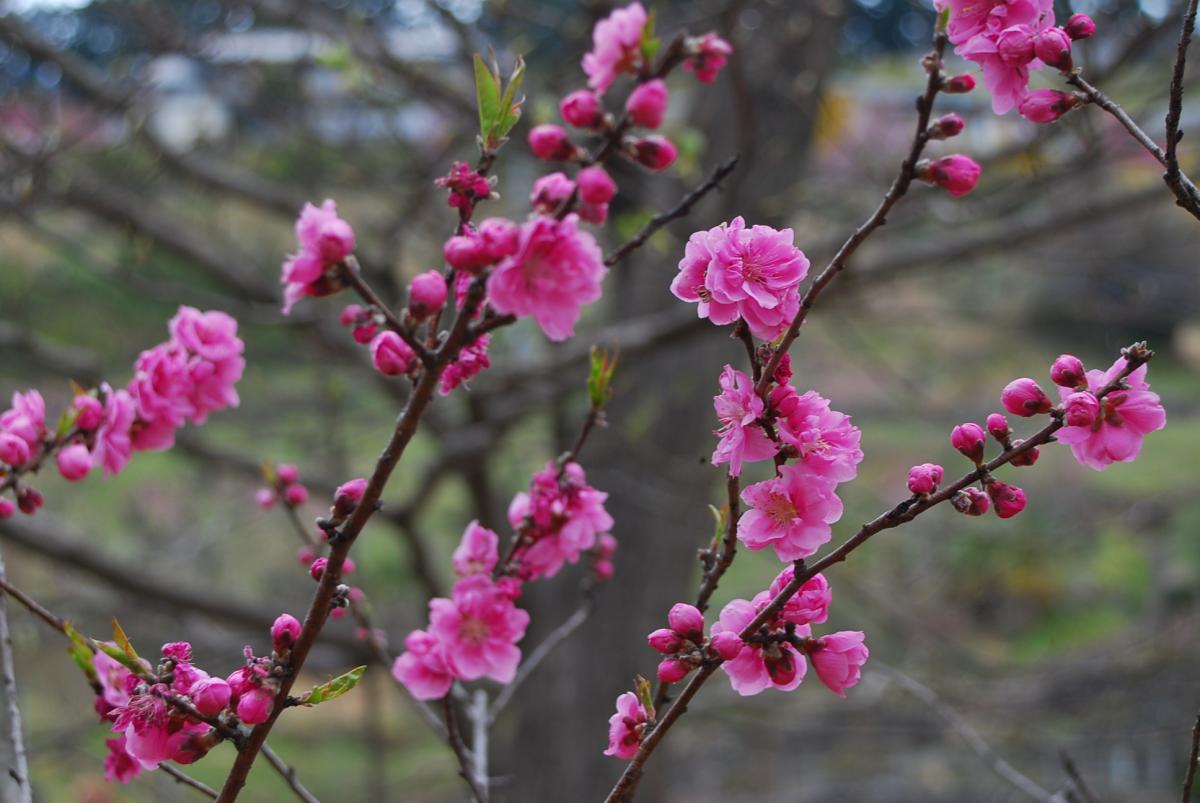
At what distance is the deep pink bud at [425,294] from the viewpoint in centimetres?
71

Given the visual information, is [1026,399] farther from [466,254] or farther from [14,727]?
[14,727]

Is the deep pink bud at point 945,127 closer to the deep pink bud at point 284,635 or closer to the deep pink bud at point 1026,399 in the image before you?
the deep pink bud at point 1026,399

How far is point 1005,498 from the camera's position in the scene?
0.82 m

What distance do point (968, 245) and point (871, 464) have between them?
15.8 feet

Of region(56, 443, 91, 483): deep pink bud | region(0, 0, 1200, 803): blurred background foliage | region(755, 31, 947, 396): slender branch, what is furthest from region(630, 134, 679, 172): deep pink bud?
region(0, 0, 1200, 803): blurred background foliage

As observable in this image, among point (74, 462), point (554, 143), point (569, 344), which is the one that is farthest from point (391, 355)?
point (569, 344)

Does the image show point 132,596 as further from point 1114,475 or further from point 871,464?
point 1114,475

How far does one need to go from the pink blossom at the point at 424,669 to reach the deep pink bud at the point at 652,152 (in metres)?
0.54

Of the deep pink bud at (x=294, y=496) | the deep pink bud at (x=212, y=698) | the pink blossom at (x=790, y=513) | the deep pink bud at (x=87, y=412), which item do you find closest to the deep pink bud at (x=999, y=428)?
the pink blossom at (x=790, y=513)

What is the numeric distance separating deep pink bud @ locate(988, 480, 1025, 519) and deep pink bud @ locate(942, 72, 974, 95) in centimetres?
31

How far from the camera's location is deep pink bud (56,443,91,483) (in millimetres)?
1081

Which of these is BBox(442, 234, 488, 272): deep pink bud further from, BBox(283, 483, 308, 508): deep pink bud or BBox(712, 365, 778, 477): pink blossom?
BBox(283, 483, 308, 508): deep pink bud

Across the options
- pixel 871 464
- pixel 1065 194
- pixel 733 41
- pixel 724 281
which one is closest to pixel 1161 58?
pixel 1065 194

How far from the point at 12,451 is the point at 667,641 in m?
0.71
